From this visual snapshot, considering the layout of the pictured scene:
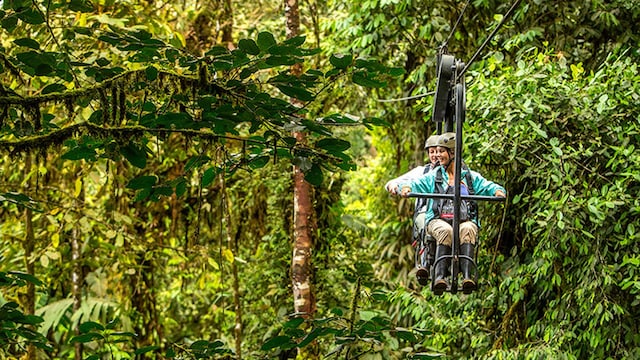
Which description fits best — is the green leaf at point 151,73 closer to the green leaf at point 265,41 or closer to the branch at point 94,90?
the branch at point 94,90

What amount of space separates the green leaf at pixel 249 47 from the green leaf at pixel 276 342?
648 mm

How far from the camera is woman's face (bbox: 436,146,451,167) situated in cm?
331

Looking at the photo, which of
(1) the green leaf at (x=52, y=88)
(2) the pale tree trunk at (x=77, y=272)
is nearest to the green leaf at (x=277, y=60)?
(1) the green leaf at (x=52, y=88)

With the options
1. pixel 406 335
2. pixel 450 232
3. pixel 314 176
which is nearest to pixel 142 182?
pixel 314 176

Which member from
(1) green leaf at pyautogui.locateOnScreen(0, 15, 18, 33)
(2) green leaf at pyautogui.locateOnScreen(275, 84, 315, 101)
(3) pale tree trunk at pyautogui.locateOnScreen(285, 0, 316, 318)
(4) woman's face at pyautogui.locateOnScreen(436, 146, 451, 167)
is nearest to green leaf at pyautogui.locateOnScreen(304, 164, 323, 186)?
(2) green leaf at pyautogui.locateOnScreen(275, 84, 315, 101)

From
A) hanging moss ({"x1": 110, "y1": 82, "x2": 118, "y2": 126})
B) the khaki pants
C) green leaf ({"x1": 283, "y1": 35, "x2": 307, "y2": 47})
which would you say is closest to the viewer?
green leaf ({"x1": 283, "y1": 35, "x2": 307, "y2": 47})

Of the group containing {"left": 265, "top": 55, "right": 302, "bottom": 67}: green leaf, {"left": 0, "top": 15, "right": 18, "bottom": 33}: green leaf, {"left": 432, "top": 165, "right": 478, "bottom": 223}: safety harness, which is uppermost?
{"left": 0, "top": 15, "right": 18, "bottom": 33}: green leaf

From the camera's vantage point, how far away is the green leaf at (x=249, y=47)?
1.81 metres

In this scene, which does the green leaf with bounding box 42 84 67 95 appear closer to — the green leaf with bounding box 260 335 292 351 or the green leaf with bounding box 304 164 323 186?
the green leaf with bounding box 304 164 323 186

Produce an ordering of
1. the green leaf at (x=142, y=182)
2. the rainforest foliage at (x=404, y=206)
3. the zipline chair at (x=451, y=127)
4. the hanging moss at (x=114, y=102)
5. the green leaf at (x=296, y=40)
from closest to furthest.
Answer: the green leaf at (x=296, y=40)
the green leaf at (x=142, y=182)
the hanging moss at (x=114, y=102)
the zipline chair at (x=451, y=127)
the rainforest foliage at (x=404, y=206)

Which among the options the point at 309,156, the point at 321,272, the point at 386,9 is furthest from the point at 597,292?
the point at 309,156

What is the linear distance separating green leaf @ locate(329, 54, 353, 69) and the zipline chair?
3.10 feet

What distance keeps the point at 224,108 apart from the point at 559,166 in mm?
2709

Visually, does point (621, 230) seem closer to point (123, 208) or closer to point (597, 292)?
point (597, 292)
